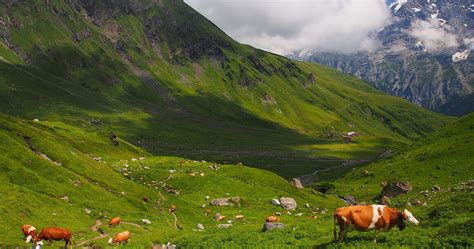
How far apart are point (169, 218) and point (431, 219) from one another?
39.3m

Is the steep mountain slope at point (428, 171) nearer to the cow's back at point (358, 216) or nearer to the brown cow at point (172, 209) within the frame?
the brown cow at point (172, 209)

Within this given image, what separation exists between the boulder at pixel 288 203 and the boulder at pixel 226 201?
385 inches

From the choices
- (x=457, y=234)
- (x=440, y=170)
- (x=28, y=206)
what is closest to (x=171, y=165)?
(x=28, y=206)

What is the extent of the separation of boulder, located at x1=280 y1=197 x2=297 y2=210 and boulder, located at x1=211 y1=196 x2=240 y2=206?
385 inches

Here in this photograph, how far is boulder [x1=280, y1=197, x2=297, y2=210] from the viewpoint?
3167 inches

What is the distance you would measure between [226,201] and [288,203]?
45.0 feet

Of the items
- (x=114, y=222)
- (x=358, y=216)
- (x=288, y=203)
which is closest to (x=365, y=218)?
(x=358, y=216)

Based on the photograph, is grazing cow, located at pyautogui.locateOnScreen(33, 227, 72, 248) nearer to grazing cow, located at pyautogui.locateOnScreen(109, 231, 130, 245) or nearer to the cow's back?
grazing cow, located at pyautogui.locateOnScreen(109, 231, 130, 245)

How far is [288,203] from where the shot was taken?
3209 inches

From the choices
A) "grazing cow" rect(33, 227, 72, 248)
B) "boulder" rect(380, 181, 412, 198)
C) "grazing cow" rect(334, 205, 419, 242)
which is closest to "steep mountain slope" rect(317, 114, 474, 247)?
"boulder" rect(380, 181, 412, 198)

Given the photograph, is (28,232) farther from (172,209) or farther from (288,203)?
(288,203)

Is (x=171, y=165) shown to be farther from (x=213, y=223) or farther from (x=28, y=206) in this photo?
(x=28, y=206)

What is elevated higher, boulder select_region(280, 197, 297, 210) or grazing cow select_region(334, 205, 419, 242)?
grazing cow select_region(334, 205, 419, 242)

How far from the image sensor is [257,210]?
73.4 metres
